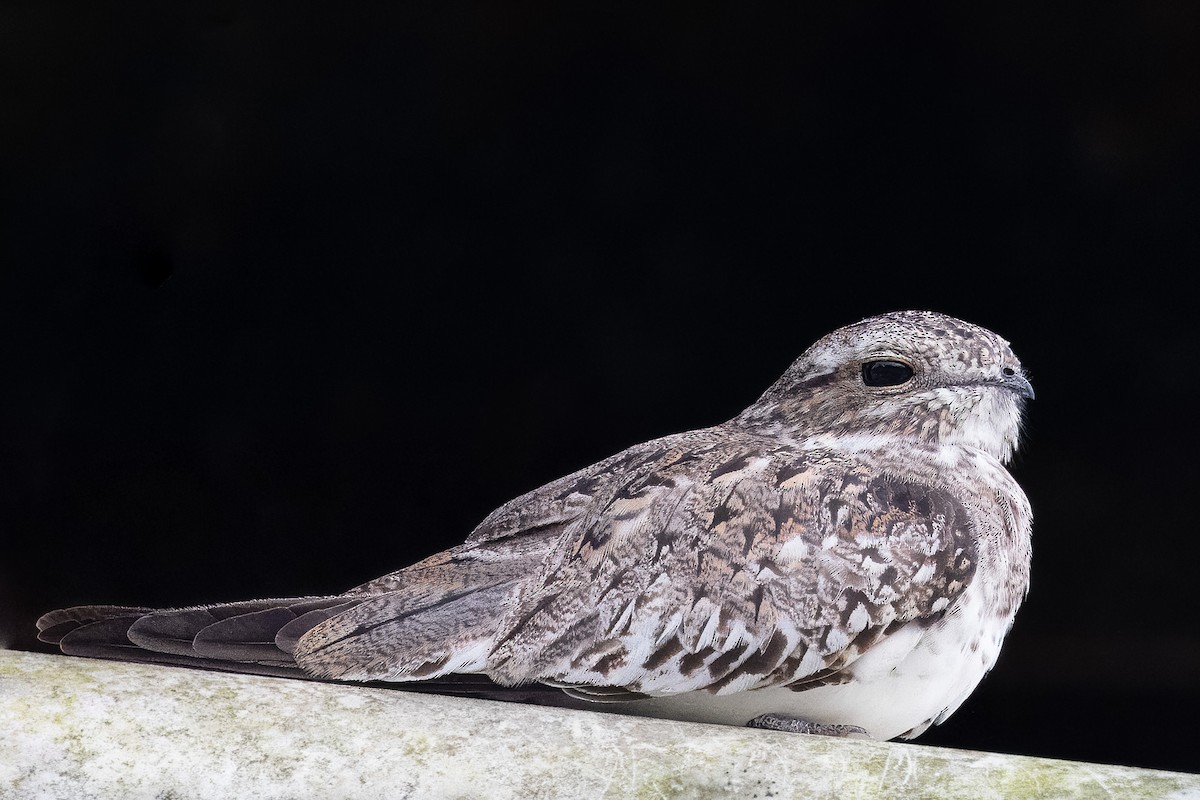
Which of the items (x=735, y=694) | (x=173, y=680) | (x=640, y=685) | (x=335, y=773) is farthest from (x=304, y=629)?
(x=735, y=694)

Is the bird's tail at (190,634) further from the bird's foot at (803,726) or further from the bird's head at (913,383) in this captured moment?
the bird's head at (913,383)

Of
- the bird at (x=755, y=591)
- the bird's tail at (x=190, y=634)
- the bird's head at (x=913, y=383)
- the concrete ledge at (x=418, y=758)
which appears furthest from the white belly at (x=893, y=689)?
the bird's tail at (x=190, y=634)

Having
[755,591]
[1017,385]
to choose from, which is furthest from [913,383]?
[755,591]

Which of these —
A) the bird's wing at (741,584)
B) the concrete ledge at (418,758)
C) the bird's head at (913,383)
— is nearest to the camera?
the concrete ledge at (418,758)

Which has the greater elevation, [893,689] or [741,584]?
[741,584]

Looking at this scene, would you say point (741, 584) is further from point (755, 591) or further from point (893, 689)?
point (893, 689)

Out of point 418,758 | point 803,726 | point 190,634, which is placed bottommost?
point 803,726

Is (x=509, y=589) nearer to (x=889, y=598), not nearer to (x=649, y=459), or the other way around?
(x=649, y=459)
